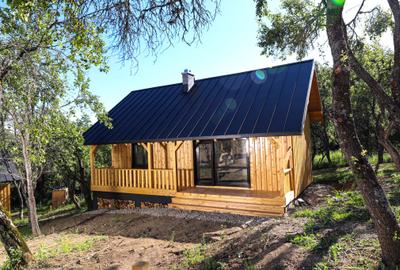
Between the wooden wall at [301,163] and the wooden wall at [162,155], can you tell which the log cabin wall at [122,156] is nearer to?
the wooden wall at [162,155]

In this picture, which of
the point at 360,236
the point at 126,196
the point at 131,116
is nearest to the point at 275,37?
the point at 131,116

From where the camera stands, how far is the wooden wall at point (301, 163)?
9.77 m

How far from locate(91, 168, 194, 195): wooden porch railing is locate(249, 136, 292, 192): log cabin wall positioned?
2637 millimetres

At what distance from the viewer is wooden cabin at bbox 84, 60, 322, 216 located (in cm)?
828

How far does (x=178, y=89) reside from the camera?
13.2 metres

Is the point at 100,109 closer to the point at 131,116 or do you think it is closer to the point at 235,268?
the point at 131,116

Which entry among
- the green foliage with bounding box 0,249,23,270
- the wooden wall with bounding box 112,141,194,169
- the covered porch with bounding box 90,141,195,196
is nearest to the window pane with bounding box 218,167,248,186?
the covered porch with bounding box 90,141,195,196

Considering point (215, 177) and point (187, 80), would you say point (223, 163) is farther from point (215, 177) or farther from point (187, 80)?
point (187, 80)

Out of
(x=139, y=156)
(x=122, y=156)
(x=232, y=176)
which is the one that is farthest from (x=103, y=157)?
(x=232, y=176)

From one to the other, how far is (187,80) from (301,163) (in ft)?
20.5

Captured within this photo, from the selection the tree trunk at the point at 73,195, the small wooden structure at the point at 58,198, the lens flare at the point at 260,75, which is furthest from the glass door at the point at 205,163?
the small wooden structure at the point at 58,198

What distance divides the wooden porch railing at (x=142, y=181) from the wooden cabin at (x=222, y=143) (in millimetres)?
39

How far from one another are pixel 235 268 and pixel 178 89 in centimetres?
1003

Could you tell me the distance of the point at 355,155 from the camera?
3688 mm
